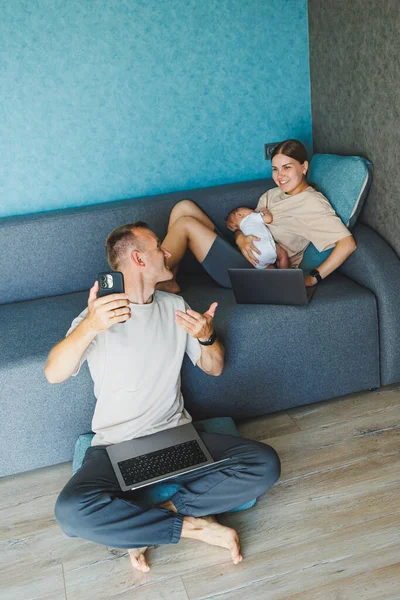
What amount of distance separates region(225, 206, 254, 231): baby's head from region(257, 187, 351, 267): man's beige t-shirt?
114mm

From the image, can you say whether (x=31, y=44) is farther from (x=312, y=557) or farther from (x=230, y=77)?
(x=312, y=557)

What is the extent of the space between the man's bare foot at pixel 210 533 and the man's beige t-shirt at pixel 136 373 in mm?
310

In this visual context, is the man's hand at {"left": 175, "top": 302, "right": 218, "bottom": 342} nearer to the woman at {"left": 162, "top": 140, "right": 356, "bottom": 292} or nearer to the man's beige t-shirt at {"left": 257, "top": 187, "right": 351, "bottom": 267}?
the woman at {"left": 162, "top": 140, "right": 356, "bottom": 292}

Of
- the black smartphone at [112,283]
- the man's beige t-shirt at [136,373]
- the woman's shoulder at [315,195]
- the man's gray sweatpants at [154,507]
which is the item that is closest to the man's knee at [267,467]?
the man's gray sweatpants at [154,507]

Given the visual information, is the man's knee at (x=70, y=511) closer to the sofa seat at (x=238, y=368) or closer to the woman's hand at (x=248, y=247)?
the sofa seat at (x=238, y=368)

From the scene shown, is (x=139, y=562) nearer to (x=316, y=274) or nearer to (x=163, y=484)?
(x=163, y=484)

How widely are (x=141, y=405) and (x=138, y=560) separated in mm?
448

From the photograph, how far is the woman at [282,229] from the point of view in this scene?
8.79ft

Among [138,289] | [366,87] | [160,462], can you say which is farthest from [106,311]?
[366,87]

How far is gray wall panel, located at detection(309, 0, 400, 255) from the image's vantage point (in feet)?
8.40

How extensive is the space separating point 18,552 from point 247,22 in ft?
8.35

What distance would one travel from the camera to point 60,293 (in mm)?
2951

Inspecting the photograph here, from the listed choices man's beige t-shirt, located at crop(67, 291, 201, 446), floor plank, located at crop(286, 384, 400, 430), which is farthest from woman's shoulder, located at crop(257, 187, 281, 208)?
man's beige t-shirt, located at crop(67, 291, 201, 446)

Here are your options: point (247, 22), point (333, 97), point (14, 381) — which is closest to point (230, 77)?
point (247, 22)
